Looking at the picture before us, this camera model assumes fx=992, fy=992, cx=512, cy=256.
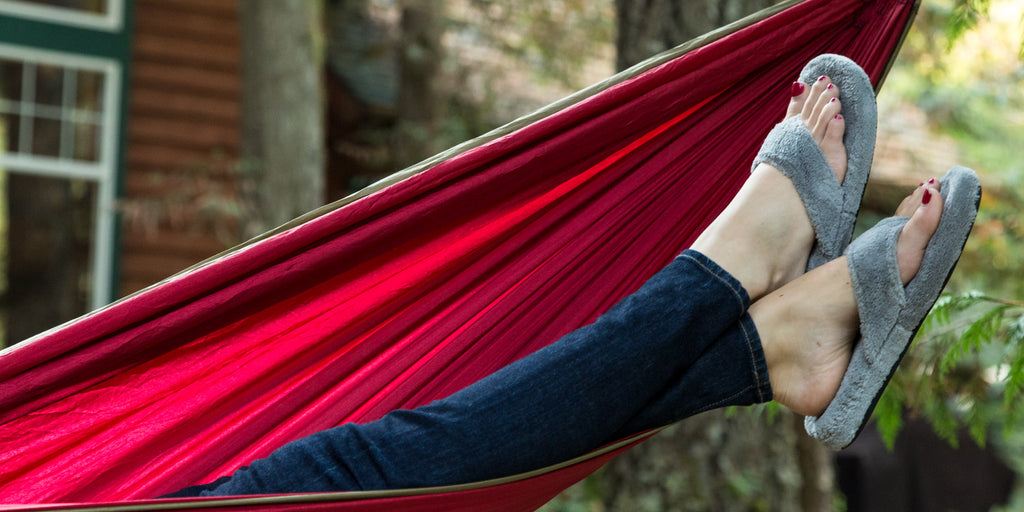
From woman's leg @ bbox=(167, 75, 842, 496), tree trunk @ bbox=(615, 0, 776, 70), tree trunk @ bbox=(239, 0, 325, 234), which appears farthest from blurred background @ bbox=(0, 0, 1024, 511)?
woman's leg @ bbox=(167, 75, 842, 496)

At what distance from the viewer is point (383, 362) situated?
1445mm

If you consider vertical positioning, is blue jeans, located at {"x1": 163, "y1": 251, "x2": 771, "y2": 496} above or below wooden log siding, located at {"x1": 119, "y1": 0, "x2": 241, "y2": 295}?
above

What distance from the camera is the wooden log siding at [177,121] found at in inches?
185

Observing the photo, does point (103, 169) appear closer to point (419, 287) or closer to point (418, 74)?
point (418, 74)

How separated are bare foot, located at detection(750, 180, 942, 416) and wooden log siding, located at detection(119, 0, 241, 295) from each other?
370 cm

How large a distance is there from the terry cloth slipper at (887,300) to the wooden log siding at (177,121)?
3.74 m

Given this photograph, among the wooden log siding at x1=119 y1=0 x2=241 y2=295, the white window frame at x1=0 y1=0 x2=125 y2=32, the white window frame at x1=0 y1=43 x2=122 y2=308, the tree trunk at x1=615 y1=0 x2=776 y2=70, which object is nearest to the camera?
the tree trunk at x1=615 y1=0 x2=776 y2=70

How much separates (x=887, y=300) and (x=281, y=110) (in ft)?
9.76

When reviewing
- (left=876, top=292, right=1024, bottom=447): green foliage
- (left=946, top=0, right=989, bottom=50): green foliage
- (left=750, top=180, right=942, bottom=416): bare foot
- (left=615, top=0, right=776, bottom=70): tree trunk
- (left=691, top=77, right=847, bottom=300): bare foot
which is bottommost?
(left=876, top=292, right=1024, bottom=447): green foliage

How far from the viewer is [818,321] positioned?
128cm

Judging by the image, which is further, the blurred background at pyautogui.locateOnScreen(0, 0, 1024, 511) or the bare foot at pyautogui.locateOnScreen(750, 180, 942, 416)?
the blurred background at pyautogui.locateOnScreen(0, 0, 1024, 511)

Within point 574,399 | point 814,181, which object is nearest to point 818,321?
point 814,181

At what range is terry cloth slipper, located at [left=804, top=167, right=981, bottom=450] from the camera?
1.28 meters

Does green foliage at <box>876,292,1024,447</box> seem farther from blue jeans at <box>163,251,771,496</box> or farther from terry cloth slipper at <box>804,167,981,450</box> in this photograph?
blue jeans at <box>163,251,771,496</box>
